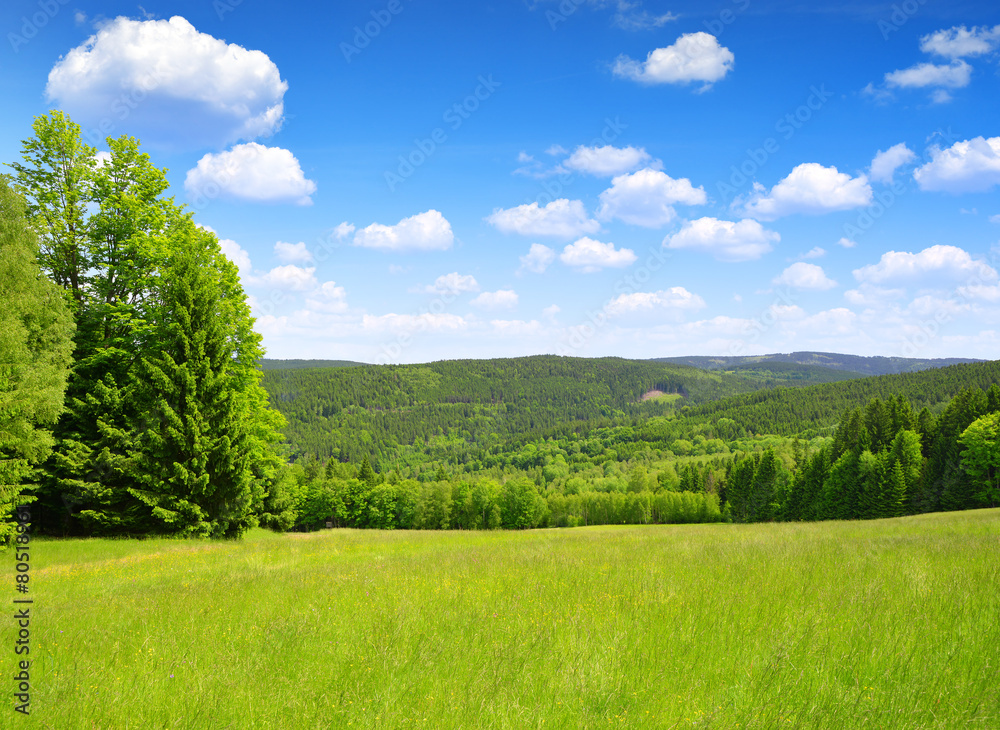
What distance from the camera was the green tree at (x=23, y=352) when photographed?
47.8 ft

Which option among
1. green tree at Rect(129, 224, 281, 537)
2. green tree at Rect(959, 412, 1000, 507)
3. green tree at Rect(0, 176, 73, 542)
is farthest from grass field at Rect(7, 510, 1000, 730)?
green tree at Rect(959, 412, 1000, 507)

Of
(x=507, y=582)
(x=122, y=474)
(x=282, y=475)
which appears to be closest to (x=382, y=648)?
(x=507, y=582)

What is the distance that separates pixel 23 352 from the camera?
14.8 m

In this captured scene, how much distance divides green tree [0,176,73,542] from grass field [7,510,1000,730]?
29.6 feet

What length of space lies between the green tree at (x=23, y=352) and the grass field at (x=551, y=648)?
9.03 meters

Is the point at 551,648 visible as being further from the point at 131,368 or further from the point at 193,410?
the point at 131,368

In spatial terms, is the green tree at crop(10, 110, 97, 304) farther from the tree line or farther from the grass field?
the grass field

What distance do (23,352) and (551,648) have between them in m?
17.3

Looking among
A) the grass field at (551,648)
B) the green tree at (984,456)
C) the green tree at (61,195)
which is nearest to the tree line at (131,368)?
the green tree at (61,195)

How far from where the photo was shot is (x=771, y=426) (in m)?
182

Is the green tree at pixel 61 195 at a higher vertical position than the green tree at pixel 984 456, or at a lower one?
higher

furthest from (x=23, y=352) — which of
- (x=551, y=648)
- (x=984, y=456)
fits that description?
(x=984, y=456)

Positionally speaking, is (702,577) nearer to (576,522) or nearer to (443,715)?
(443,715)

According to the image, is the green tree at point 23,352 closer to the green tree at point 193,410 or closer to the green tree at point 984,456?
the green tree at point 193,410
